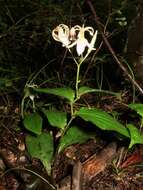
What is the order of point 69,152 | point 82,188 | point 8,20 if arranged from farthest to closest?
point 8,20 → point 69,152 → point 82,188

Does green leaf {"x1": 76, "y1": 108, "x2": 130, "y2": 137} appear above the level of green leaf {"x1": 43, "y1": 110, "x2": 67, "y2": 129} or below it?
above

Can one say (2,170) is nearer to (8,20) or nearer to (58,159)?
(58,159)

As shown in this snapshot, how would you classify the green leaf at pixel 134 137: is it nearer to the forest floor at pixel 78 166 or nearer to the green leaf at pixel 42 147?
the forest floor at pixel 78 166

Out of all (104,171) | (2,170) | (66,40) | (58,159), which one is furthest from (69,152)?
(66,40)

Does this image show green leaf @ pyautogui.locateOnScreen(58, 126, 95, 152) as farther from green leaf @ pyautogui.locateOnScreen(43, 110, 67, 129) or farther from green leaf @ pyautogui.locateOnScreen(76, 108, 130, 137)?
green leaf @ pyautogui.locateOnScreen(76, 108, 130, 137)

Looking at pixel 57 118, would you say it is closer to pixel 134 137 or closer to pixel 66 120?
pixel 66 120

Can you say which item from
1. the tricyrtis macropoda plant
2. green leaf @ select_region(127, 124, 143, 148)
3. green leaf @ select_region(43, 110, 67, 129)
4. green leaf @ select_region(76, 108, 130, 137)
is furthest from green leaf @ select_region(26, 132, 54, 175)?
green leaf @ select_region(127, 124, 143, 148)

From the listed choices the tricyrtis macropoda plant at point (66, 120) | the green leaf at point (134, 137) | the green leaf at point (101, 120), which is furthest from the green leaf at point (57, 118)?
the green leaf at point (134, 137)
